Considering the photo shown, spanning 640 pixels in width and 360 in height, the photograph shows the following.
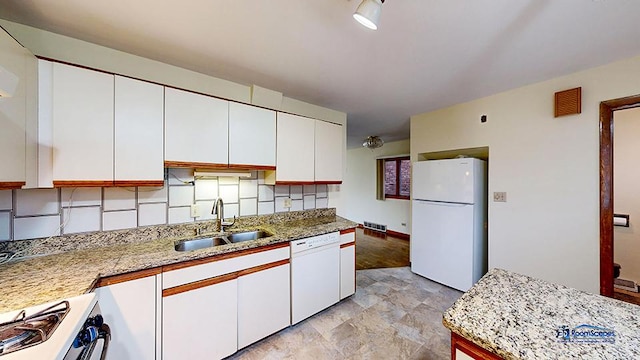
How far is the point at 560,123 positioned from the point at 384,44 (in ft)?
6.55

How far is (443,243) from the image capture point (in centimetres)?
292

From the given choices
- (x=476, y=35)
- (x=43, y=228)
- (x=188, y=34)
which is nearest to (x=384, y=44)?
(x=476, y=35)

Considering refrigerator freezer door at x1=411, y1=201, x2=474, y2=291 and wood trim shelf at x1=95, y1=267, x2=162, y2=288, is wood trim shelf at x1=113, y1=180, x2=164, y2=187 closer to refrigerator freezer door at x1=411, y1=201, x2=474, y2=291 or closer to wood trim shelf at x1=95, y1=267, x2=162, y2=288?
wood trim shelf at x1=95, y1=267, x2=162, y2=288

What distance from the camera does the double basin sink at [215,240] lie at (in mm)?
1886

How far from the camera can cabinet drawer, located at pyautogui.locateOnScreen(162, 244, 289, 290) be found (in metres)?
1.47

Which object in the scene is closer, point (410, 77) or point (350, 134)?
point (410, 77)

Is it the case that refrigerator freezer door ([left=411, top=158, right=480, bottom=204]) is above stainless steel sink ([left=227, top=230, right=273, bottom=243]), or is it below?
above

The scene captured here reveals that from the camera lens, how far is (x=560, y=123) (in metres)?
2.18

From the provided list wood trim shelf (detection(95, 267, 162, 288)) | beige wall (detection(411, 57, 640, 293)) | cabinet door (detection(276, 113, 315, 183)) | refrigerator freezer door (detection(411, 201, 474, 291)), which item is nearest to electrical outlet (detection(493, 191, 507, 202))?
beige wall (detection(411, 57, 640, 293))

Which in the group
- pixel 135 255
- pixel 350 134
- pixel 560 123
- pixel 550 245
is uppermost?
pixel 350 134

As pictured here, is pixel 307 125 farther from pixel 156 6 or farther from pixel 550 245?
pixel 550 245

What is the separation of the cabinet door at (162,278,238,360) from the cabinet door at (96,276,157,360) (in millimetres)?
75

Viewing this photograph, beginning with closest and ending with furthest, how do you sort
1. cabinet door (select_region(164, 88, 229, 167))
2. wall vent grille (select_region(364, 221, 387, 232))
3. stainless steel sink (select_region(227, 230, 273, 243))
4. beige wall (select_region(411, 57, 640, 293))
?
cabinet door (select_region(164, 88, 229, 167))
beige wall (select_region(411, 57, 640, 293))
stainless steel sink (select_region(227, 230, 273, 243))
wall vent grille (select_region(364, 221, 387, 232))

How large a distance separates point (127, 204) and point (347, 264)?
2113 millimetres
